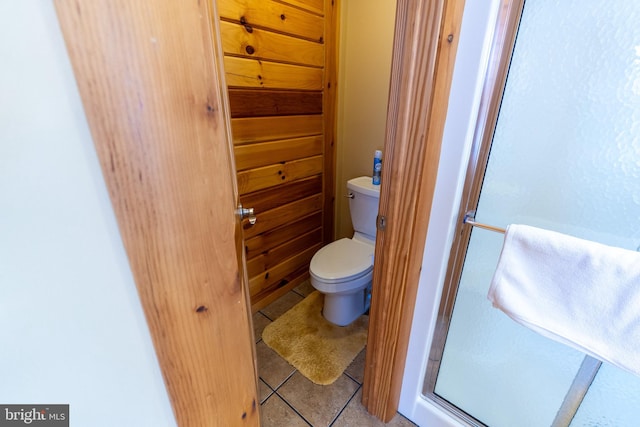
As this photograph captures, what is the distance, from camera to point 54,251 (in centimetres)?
37

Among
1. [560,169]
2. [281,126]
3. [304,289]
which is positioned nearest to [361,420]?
[304,289]

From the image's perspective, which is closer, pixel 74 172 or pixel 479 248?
pixel 74 172

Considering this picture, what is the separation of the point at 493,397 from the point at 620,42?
3.89 feet

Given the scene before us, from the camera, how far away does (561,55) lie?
0.68 m

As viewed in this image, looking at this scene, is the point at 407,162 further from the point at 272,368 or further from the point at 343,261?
the point at 272,368

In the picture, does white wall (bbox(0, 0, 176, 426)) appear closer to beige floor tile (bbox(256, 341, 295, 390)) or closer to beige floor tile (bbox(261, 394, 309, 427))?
beige floor tile (bbox(261, 394, 309, 427))

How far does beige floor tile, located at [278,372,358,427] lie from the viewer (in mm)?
1201

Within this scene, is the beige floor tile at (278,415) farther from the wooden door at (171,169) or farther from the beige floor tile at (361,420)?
the wooden door at (171,169)

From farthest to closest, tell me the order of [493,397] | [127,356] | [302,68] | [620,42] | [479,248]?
[302,68] → [493,397] → [479,248] → [620,42] → [127,356]

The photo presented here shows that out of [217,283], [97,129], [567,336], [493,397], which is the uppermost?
[97,129]

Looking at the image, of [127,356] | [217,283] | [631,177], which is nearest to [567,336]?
[631,177]

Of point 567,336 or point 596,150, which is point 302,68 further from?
point 567,336

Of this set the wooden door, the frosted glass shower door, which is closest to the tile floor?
the frosted glass shower door

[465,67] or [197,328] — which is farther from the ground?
[465,67]
